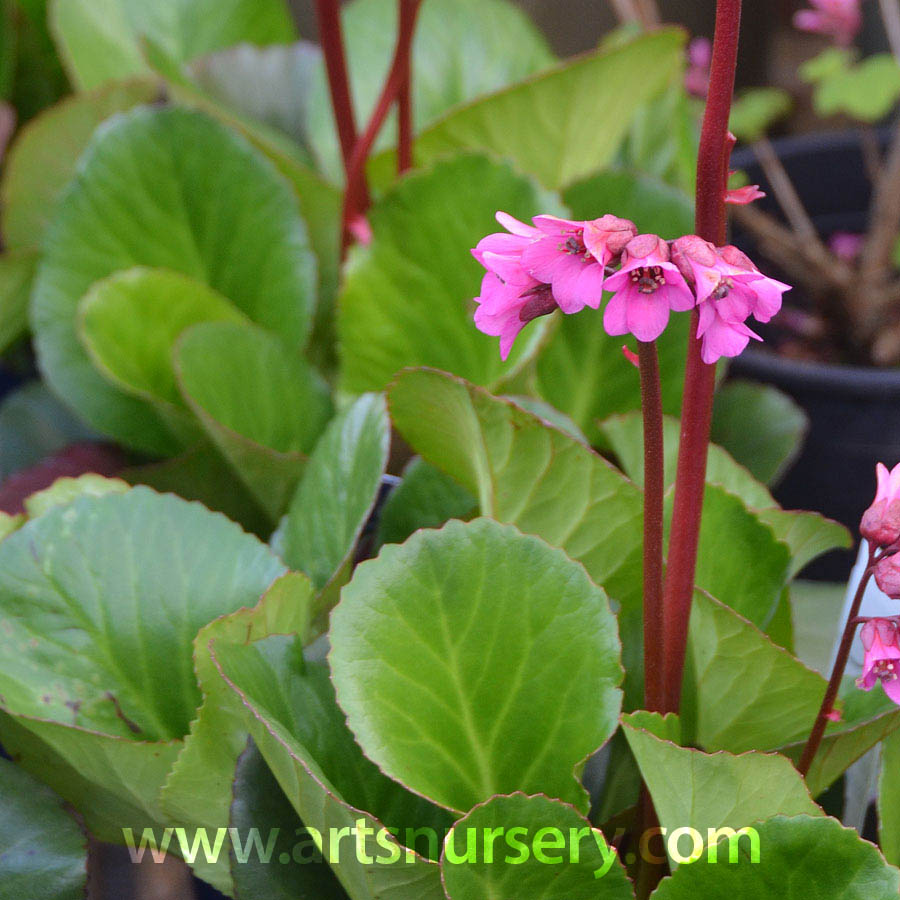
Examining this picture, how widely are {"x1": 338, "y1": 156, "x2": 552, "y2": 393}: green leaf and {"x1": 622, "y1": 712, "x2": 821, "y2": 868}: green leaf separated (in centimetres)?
29

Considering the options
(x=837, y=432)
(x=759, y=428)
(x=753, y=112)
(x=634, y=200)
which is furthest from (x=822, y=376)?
(x=753, y=112)

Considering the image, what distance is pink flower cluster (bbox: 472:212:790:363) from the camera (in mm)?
255

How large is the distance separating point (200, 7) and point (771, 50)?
3.73ft

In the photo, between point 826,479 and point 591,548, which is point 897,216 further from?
point 591,548

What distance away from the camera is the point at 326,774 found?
1.28ft

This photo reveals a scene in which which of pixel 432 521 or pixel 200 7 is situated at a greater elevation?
pixel 200 7

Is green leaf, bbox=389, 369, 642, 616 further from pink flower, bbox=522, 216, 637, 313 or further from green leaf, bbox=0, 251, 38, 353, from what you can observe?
green leaf, bbox=0, 251, 38, 353

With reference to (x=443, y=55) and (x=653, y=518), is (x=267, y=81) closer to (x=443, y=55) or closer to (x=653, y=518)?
(x=443, y=55)

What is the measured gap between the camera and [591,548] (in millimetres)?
425

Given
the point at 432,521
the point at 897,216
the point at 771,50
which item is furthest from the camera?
the point at 771,50

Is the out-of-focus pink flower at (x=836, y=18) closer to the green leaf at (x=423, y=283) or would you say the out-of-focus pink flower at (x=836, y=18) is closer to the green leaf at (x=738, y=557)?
the green leaf at (x=423, y=283)

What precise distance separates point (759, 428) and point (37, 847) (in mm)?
472

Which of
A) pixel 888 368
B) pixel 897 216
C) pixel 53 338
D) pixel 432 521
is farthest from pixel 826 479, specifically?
pixel 53 338

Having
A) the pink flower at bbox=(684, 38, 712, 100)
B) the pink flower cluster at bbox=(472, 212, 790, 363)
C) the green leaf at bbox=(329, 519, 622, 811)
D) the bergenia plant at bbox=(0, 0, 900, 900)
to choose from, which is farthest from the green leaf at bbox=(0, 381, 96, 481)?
the pink flower at bbox=(684, 38, 712, 100)
